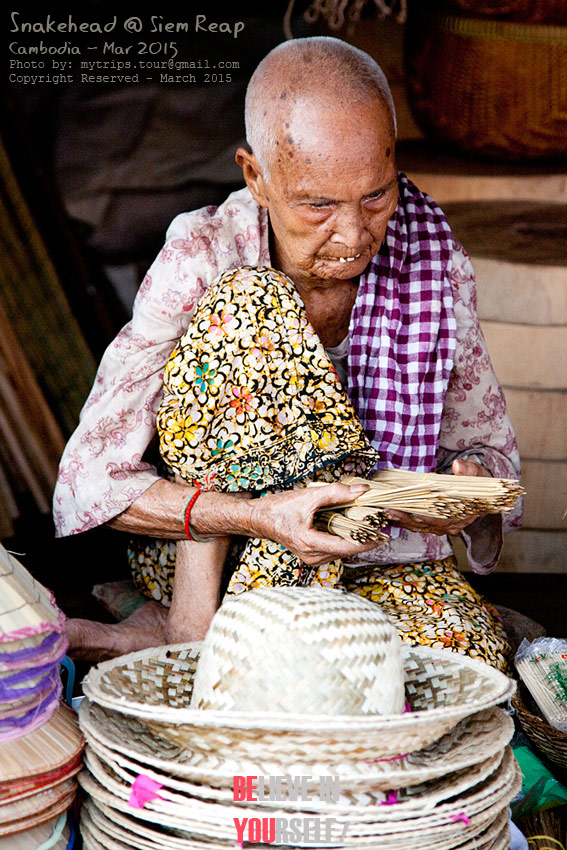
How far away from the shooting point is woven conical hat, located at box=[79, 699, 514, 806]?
53.5 inches

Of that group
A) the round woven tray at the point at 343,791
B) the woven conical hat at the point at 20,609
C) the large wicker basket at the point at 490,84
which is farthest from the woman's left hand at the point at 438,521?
the large wicker basket at the point at 490,84

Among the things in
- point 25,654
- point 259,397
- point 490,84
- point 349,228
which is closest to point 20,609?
point 25,654

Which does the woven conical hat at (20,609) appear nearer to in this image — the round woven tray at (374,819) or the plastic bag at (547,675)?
the round woven tray at (374,819)

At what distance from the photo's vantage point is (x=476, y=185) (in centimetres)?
360

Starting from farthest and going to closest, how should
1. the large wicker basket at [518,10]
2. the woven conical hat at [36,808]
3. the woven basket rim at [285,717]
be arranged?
the large wicker basket at [518,10], the woven conical hat at [36,808], the woven basket rim at [285,717]

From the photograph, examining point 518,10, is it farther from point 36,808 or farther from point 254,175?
point 36,808

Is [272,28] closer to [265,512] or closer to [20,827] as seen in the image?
[265,512]

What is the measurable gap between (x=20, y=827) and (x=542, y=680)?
115cm

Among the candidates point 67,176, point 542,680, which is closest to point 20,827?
point 542,680

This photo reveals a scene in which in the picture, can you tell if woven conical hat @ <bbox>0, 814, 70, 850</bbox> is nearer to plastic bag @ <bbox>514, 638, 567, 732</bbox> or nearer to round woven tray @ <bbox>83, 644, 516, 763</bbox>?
round woven tray @ <bbox>83, 644, 516, 763</bbox>

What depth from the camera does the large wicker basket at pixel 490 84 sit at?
3.37 metres

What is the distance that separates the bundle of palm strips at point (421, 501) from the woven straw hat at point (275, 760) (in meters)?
0.39

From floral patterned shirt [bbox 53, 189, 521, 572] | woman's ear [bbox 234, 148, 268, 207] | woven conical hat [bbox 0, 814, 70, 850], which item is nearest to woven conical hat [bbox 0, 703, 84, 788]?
woven conical hat [bbox 0, 814, 70, 850]

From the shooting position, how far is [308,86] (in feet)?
6.56
